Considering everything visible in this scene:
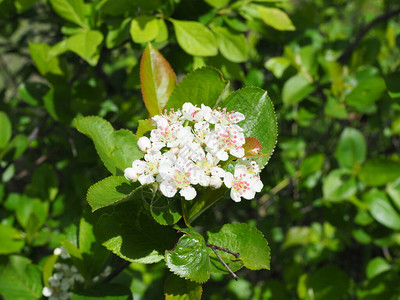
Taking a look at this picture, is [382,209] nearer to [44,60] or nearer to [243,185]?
[243,185]

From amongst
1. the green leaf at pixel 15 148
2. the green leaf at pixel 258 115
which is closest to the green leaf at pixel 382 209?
the green leaf at pixel 258 115

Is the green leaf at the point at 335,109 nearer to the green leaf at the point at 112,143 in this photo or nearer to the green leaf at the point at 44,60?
the green leaf at the point at 112,143

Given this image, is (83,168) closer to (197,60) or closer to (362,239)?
(197,60)

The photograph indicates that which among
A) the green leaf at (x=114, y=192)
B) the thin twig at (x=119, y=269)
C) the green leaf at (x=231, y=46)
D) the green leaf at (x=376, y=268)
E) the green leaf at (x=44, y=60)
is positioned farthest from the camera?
the green leaf at (x=376, y=268)

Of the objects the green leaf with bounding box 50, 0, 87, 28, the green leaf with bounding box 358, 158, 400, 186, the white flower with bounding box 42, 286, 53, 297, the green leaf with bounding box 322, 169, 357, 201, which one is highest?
the green leaf with bounding box 50, 0, 87, 28

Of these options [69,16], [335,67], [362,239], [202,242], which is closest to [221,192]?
[202,242]

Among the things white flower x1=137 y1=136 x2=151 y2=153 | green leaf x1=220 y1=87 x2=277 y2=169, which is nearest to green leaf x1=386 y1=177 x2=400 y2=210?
green leaf x1=220 y1=87 x2=277 y2=169

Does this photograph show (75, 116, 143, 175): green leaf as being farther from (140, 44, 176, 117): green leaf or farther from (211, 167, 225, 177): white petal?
(211, 167, 225, 177): white petal
